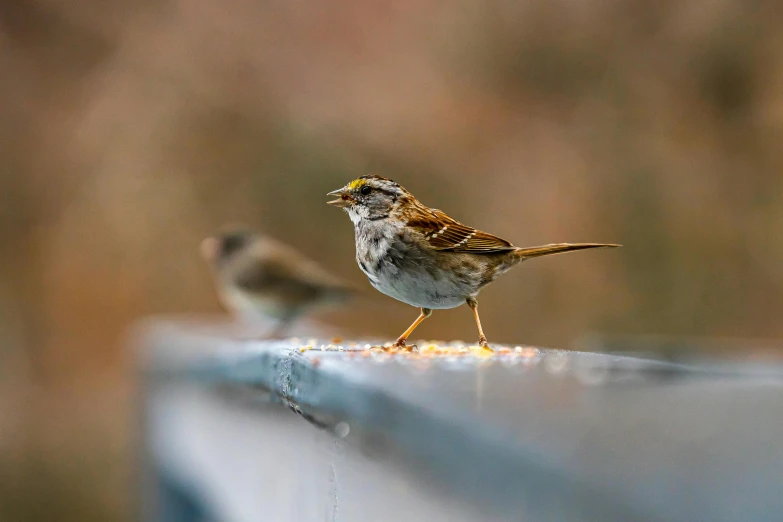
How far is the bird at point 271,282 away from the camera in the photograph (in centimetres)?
304

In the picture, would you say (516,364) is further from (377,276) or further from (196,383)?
(196,383)

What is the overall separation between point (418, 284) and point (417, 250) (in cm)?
8

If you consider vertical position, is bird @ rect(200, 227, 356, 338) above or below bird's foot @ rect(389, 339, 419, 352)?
below

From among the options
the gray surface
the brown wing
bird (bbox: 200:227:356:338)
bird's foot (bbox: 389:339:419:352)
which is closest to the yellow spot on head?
the brown wing

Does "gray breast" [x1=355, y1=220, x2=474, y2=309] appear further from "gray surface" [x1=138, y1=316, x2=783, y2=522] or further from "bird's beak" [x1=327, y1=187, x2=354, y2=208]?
"gray surface" [x1=138, y1=316, x2=783, y2=522]

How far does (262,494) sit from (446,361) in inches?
23.6

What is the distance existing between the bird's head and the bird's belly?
0.11m

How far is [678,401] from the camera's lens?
0.75 meters

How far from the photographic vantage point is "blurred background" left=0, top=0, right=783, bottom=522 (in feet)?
20.3

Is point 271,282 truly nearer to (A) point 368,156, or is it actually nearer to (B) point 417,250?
(B) point 417,250

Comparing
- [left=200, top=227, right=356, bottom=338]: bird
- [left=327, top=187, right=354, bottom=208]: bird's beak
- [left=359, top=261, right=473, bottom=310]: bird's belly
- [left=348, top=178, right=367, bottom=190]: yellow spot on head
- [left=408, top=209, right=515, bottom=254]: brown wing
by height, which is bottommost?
[left=200, top=227, right=356, bottom=338]: bird

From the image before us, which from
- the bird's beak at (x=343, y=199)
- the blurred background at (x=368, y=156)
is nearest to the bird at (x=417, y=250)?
the bird's beak at (x=343, y=199)

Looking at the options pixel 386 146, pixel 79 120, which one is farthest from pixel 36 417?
pixel 386 146

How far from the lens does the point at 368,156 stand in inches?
246
